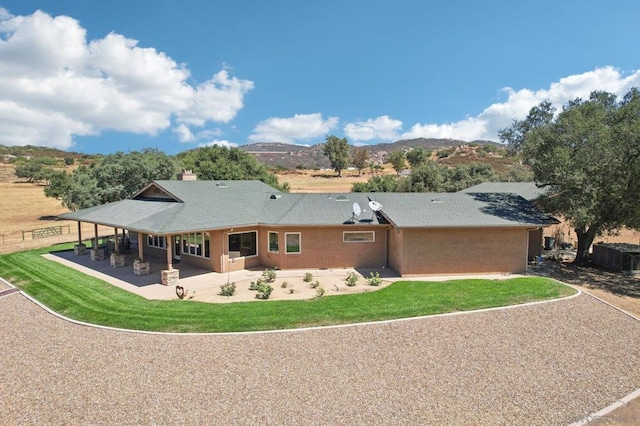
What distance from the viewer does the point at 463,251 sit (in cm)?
1884

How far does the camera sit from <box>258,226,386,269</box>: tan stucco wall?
785 inches

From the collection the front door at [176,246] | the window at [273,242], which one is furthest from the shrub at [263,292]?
the front door at [176,246]

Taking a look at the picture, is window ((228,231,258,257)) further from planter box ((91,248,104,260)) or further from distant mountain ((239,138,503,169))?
distant mountain ((239,138,503,169))

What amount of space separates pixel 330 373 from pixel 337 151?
88447mm

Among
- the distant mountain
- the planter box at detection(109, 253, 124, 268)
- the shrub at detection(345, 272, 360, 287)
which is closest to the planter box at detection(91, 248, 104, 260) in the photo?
the planter box at detection(109, 253, 124, 268)

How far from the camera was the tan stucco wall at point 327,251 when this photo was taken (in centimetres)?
1994

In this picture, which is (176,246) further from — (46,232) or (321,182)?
(321,182)

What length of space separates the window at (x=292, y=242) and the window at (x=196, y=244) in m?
3.92

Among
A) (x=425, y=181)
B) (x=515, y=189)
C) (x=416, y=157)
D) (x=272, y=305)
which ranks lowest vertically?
(x=272, y=305)

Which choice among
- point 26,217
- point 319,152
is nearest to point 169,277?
point 26,217

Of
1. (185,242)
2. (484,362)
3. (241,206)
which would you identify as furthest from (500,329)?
(185,242)

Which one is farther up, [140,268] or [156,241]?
[156,241]

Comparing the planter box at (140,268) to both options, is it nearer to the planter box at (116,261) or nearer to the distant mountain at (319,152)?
the planter box at (116,261)

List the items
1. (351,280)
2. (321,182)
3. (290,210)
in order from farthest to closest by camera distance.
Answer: (321,182) → (290,210) → (351,280)
